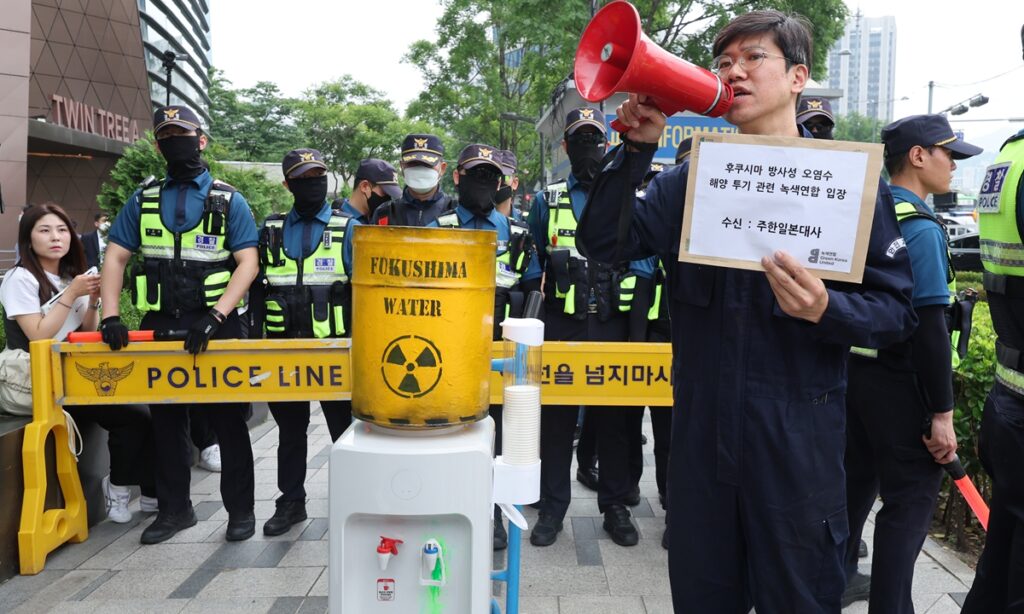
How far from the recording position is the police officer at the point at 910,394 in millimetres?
2893

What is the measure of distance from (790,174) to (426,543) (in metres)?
1.38

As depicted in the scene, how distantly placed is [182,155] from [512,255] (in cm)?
193

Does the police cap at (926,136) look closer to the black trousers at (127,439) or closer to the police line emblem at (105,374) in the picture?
the police line emblem at (105,374)

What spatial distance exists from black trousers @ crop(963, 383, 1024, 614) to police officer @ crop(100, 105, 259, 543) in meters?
3.61

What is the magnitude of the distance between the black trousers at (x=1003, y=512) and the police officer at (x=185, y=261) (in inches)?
142

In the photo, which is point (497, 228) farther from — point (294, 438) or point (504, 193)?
point (504, 193)

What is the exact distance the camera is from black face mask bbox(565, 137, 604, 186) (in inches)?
175

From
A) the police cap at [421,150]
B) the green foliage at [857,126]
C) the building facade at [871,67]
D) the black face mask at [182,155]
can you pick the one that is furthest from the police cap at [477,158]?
the building facade at [871,67]

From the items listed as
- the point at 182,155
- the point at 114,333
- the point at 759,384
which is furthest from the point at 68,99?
the point at 759,384

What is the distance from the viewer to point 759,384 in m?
1.97

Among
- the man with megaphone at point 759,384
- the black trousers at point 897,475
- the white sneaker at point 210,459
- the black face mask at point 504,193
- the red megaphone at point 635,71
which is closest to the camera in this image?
the red megaphone at point 635,71

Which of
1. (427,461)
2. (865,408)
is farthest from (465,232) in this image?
(865,408)

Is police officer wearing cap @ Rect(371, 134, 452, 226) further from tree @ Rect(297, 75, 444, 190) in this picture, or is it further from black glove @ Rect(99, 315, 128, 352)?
tree @ Rect(297, 75, 444, 190)

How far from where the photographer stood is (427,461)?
7.00 ft
